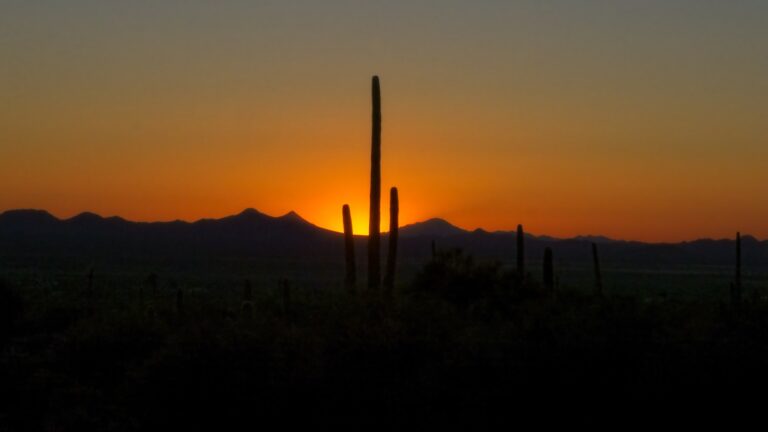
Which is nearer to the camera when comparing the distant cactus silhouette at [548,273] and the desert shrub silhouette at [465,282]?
the desert shrub silhouette at [465,282]

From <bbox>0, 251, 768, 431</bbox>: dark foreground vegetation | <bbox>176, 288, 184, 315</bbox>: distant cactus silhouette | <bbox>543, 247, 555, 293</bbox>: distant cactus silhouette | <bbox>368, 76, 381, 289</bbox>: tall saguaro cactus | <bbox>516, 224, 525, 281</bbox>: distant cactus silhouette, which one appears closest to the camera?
<bbox>0, 251, 768, 431</bbox>: dark foreground vegetation

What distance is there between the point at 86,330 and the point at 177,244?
6699 inches

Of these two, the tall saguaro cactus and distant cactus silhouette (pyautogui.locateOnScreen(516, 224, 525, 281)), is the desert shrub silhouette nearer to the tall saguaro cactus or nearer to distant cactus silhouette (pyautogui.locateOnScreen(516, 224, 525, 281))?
distant cactus silhouette (pyautogui.locateOnScreen(516, 224, 525, 281))

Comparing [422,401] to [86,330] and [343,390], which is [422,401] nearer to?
[343,390]

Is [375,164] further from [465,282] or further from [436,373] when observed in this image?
[436,373]

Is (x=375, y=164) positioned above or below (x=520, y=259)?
above

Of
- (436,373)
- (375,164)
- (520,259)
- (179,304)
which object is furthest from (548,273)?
(436,373)

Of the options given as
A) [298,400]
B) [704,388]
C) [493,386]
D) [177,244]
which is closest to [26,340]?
[298,400]

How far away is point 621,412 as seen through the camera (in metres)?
18.7

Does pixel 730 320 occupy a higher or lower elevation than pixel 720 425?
higher

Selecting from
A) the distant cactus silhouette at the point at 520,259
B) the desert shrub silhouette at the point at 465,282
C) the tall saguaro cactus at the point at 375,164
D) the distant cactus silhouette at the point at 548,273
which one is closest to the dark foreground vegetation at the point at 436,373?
the desert shrub silhouette at the point at 465,282

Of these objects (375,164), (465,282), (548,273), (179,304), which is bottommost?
(179,304)

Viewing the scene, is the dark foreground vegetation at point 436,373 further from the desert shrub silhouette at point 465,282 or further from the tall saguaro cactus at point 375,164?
the tall saguaro cactus at point 375,164

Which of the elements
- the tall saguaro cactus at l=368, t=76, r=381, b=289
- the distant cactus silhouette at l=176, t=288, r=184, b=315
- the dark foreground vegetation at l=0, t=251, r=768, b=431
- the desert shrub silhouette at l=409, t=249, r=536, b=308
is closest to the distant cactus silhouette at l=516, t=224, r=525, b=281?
the desert shrub silhouette at l=409, t=249, r=536, b=308
